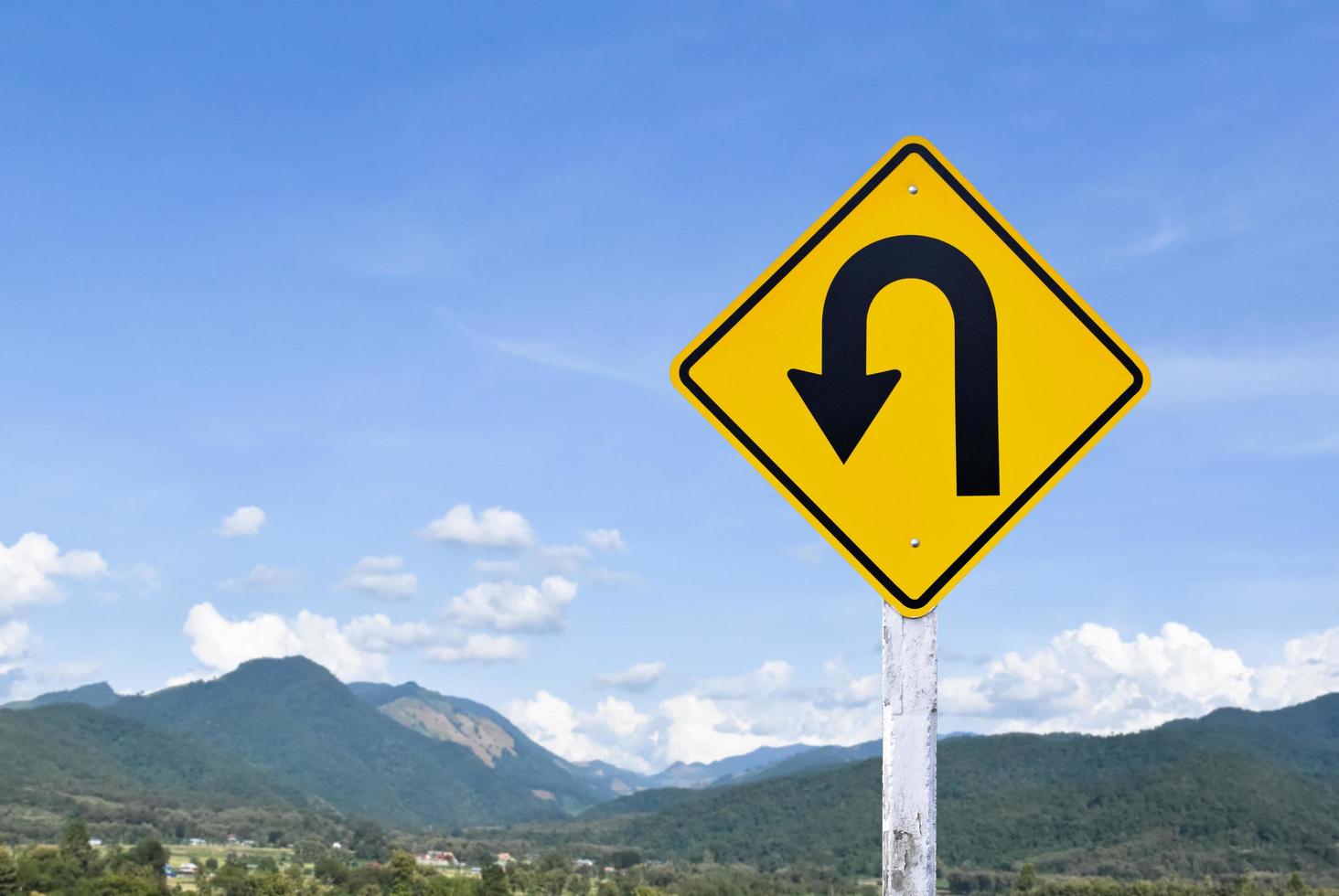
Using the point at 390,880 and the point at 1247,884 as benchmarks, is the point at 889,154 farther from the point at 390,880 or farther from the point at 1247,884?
the point at 1247,884

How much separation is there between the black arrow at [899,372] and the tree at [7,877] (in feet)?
538

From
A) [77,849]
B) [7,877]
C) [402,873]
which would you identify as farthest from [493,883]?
[7,877]

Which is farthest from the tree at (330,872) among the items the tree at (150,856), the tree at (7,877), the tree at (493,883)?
the tree at (7,877)

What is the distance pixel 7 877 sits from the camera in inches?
5527

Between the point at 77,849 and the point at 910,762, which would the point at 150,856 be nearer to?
the point at 77,849

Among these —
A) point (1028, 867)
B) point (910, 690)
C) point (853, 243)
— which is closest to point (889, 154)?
point (853, 243)

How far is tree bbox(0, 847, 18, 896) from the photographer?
139125mm

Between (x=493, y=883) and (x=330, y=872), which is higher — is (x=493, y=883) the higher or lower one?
the higher one

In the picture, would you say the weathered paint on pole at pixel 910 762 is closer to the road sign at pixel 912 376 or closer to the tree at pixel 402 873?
the road sign at pixel 912 376

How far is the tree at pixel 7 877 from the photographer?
13912cm

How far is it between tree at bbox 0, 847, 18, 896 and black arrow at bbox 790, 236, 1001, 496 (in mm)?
163857

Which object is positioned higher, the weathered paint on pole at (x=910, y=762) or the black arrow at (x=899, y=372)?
the black arrow at (x=899, y=372)

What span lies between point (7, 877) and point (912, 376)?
166 meters

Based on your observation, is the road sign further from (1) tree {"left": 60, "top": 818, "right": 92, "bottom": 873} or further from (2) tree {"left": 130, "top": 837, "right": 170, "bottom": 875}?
(2) tree {"left": 130, "top": 837, "right": 170, "bottom": 875}
